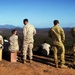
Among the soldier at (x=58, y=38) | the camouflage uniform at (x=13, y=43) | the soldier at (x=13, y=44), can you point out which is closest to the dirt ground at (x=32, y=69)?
the soldier at (x=13, y=44)

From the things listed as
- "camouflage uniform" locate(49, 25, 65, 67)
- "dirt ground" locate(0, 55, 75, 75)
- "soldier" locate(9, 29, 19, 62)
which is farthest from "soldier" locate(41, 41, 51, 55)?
"camouflage uniform" locate(49, 25, 65, 67)

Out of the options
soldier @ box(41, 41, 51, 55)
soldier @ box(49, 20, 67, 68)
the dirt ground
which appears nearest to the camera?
the dirt ground

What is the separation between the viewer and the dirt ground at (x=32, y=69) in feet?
41.5

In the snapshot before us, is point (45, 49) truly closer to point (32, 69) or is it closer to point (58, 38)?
point (58, 38)

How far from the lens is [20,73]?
12617 mm

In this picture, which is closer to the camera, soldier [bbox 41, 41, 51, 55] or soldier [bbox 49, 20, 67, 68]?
soldier [bbox 49, 20, 67, 68]

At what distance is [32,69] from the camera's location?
13219 millimetres

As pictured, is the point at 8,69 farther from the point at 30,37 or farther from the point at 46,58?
the point at 46,58

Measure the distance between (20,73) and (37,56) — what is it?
390 centimetres

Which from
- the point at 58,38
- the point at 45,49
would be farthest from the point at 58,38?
the point at 45,49

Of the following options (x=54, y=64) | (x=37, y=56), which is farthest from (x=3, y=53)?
(x=54, y=64)

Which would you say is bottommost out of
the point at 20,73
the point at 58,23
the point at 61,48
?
the point at 20,73

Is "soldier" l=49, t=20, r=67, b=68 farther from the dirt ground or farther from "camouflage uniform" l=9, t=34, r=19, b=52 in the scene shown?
"camouflage uniform" l=9, t=34, r=19, b=52

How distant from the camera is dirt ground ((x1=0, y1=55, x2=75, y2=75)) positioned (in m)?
12.7
